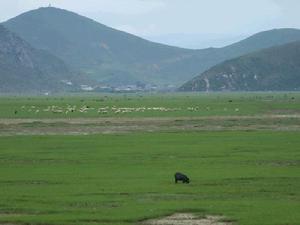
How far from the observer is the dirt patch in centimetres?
2288

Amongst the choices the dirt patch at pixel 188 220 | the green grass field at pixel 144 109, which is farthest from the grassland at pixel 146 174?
the green grass field at pixel 144 109

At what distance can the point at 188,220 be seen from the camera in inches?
914

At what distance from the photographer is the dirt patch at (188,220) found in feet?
75.0

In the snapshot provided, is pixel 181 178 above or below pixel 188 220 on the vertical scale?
above

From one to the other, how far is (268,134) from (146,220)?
1399 inches

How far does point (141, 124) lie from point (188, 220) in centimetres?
4894

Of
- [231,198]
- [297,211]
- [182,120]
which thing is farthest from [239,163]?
[182,120]

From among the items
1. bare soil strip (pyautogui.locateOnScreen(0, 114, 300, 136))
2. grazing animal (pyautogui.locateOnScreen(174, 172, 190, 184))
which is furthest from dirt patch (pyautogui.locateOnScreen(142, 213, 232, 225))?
bare soil strip (pyautogui.locateOnScreen(0, 114, 300, 136))

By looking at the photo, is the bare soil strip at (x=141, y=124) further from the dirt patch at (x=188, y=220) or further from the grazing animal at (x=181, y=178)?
the dirt patch at (x=188, y=220)

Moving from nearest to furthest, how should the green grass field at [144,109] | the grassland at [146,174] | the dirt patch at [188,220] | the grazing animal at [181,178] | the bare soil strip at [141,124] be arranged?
1. the dirt patch at [188,220]
2. the grassland at [146,174]
3. the grazing animal at [181,178]
4. the bare soil strip at [141,124]
5. the green grass field at [144,109]

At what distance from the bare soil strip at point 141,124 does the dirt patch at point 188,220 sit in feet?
122

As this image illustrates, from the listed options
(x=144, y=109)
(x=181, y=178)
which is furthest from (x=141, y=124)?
(x=181, y=178)

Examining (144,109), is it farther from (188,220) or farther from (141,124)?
(188,220)

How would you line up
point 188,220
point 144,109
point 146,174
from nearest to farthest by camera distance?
point 188,220, point 146,174, point 144,109
